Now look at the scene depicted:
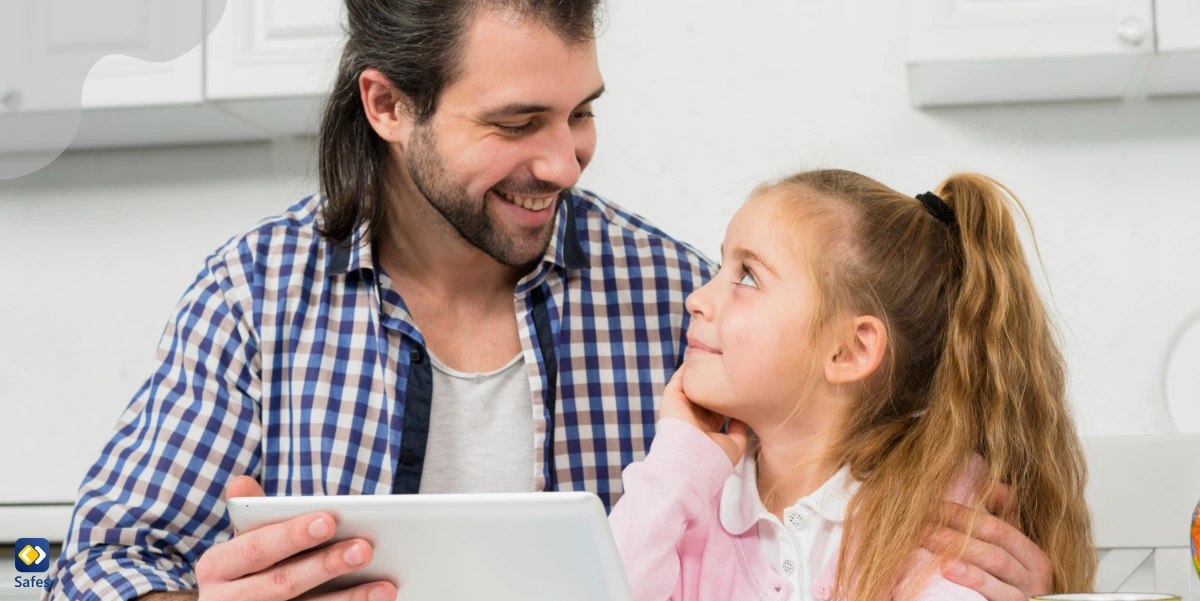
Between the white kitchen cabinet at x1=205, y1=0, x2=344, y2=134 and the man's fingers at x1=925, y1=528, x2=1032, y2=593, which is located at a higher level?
the white kitchen cabinet at x1=205, y1=0, x2=344, y2=134

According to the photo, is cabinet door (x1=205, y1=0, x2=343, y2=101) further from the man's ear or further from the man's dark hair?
the man's ear

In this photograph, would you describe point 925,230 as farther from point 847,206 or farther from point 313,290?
point 313,290

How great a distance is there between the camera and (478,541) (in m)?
0.83

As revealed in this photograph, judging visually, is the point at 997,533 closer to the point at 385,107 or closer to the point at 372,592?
the point at 372,592

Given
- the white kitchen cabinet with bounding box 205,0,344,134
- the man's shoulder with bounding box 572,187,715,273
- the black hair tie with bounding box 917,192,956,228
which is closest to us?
the black hair tie with bounding box 917,192,956,228

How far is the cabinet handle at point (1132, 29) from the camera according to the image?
1745 millimetres

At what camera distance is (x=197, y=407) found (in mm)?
1382

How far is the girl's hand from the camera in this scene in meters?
1.17

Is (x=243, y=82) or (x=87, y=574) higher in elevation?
(x=243, y=82)

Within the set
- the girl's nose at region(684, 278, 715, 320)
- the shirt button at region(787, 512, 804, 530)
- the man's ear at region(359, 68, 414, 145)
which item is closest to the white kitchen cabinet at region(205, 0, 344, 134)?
the man's ear at region(359, 68, 414, 145)

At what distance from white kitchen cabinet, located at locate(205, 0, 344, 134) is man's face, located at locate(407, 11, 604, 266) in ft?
1.87

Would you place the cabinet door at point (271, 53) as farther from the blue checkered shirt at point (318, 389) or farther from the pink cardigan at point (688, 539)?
the pink cardigan at point (688, 539)

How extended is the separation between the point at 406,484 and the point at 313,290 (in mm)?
304

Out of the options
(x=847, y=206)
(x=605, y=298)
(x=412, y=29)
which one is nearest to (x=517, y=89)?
(x=412, y=29)
